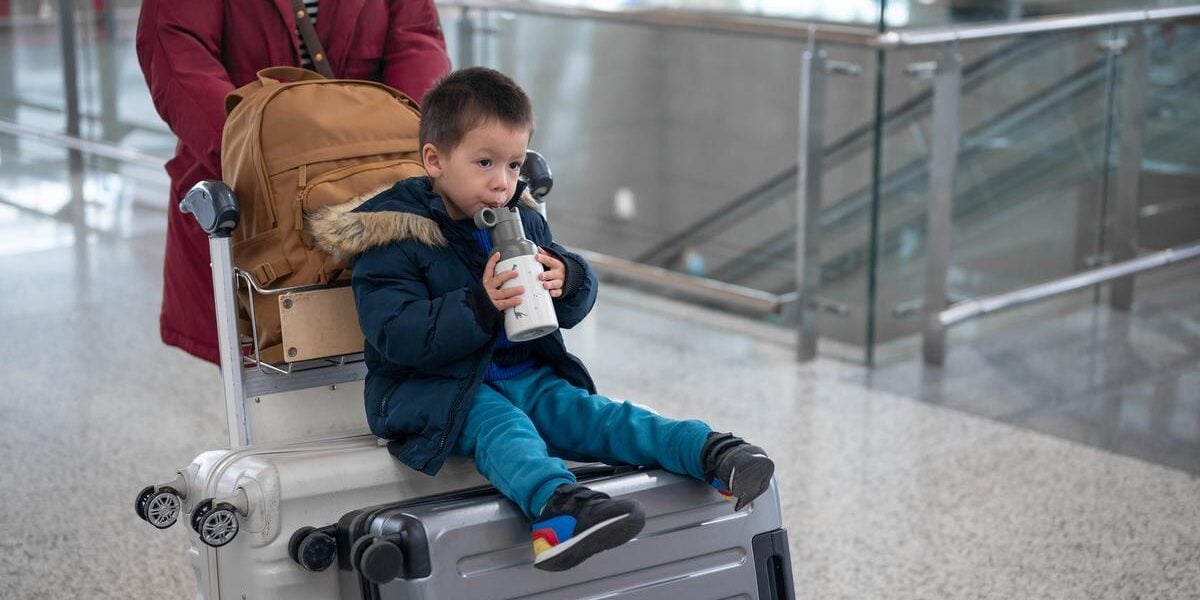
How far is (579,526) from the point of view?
153 centimetres

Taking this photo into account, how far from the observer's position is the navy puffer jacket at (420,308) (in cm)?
168

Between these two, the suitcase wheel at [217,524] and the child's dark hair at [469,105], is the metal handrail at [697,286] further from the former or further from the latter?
the suitcase wheel at [217,524]

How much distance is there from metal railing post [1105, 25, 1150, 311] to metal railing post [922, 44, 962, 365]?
36.6 inches

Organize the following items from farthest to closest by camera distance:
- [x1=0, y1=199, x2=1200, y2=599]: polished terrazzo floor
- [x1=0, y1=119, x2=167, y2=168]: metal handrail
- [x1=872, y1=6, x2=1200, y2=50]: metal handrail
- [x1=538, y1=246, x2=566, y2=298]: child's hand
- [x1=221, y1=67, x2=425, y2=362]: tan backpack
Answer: [x1=0, y1=119, x2=167, y2=168]: metal handrail < [x1=872, y1=6, x2=1200, y2=50]: metal handrail < [x1=0, y1=199, x2=1200, y2=599]: polished terrazzo floor < [x1=221, y1=67, x2=425, y2=362]: tan backpack < [x1=538, y1=246, x2=566, y2=298]: child's hand

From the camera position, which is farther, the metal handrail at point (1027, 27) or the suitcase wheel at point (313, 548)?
the metal handrail at point (1027, 27)

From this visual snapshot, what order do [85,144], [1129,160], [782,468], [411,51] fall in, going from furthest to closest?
1. [85,144]
2. [1129,160]
3. [782,468]
4. [411,51]

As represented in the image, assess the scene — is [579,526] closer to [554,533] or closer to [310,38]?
[554,533]

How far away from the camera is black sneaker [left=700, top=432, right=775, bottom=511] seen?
5.35ft

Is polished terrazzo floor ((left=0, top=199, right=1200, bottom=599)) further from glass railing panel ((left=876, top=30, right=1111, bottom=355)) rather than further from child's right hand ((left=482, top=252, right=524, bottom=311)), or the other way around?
A: child's right hand ((left=482, top=252, right=524, bottom=311))

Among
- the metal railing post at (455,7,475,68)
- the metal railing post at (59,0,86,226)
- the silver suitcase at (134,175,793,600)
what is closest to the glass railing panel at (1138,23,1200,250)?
the metal railing post at (455,7,475,68)

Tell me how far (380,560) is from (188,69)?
39.5 inches

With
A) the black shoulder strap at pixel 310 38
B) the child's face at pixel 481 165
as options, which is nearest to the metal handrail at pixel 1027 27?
the black shoulder strap at pixel 310 38

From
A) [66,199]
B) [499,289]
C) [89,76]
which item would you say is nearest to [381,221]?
[499,289]

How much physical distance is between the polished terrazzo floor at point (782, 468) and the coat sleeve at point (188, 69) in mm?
887
